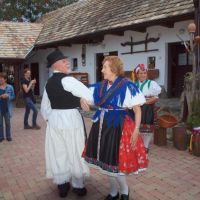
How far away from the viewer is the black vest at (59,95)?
3.17 metres

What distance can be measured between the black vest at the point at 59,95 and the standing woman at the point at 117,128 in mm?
280

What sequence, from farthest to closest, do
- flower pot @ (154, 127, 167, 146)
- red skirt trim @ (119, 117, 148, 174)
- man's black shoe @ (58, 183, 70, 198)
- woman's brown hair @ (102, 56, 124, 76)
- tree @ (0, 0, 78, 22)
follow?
1. tree @ (0, 0, 78, 22)
2. flower pot @ (154, 127, 167, 146)
3. man's black shoe @ (58, 183, 70, 198)
4. woman's brown hair @ (102, 56, 124, 76)
5. red skirt trim @ (119, 117, 148, 174)

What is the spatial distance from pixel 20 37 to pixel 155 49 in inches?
380

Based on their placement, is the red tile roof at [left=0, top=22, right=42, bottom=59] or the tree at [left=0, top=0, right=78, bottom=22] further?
the tree at [left=0, top=0, right=78, bottom=22]

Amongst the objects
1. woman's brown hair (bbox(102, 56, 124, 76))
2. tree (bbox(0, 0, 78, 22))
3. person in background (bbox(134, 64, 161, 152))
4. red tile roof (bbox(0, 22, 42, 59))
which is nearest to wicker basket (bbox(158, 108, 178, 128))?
person in background (bbox(134, 64, 161, 152))

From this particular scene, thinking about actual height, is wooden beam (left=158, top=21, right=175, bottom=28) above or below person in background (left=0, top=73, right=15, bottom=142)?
above

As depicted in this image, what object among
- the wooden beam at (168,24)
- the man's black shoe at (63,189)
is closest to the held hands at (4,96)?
the man's black shoe at (63,189)

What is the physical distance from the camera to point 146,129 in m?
4.75

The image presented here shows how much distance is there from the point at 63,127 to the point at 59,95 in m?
0.38

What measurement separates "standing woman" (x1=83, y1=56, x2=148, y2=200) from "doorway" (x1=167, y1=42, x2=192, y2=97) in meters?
7.48

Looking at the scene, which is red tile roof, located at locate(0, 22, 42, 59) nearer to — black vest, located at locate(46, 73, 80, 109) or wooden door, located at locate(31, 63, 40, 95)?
wooden door, located at locate(31, 63, 40, 95)

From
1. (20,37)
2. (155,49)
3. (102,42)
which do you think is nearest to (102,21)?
(102,42)

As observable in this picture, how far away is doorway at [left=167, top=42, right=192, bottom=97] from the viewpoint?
32.9 feet

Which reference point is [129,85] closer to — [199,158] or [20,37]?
[199,158]
